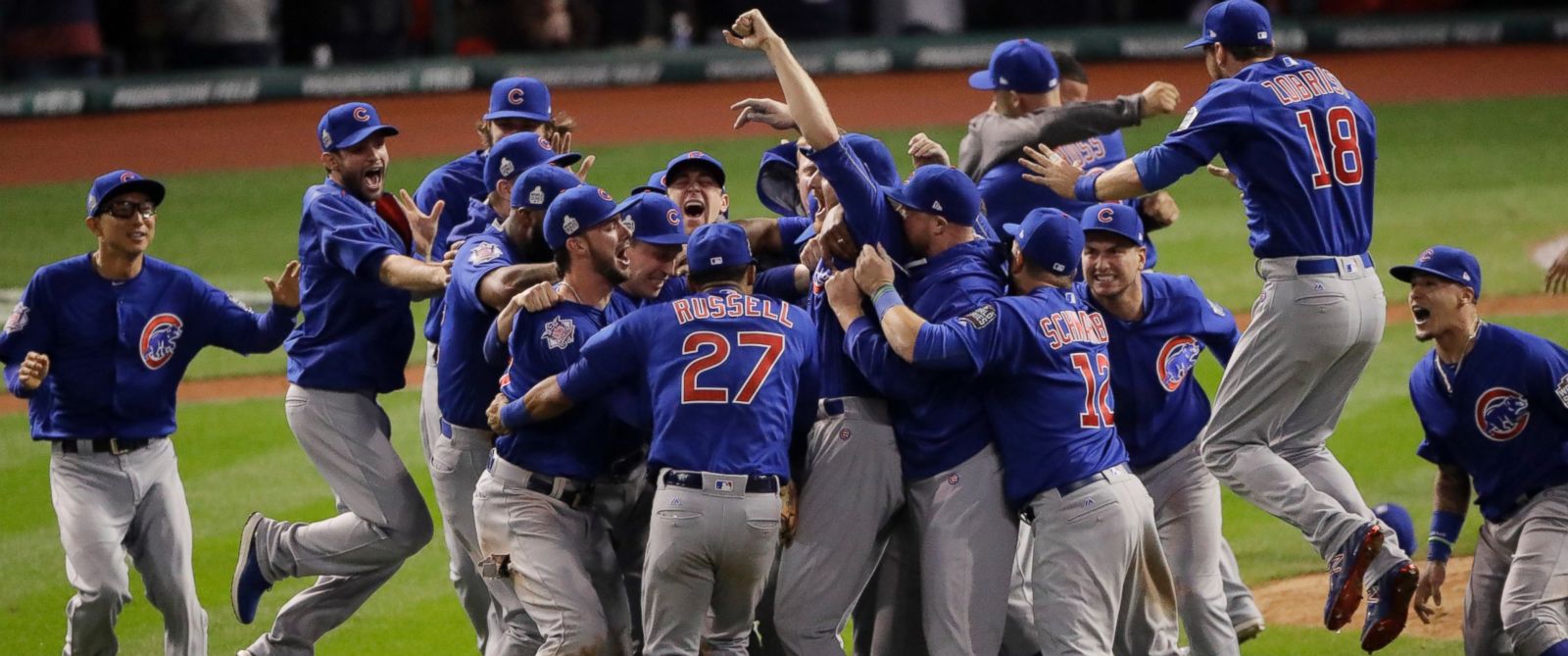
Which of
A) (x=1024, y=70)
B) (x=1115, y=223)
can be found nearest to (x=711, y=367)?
(x=1115, y=223)

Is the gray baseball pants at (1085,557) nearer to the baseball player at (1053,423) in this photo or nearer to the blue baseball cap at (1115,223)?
the baseball player at (1053,423)

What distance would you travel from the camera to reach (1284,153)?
623 cm

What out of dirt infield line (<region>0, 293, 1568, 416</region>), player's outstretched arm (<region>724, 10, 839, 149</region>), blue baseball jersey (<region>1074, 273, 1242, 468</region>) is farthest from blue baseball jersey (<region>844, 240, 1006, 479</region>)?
dirt infield line (<region>0, 293, 1568, 416</region>)

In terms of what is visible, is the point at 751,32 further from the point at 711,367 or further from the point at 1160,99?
the point at 1160,99

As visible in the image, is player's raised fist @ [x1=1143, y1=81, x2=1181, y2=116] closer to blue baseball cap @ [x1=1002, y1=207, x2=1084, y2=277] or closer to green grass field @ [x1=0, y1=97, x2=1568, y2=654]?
blue baseball cap @ [x1=1002, y1=207, x2=1084, y2=277]

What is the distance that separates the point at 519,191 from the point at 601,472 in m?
0.98

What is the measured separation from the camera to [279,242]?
54.7ft

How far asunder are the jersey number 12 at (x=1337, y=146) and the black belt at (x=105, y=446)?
A: 4247 mm

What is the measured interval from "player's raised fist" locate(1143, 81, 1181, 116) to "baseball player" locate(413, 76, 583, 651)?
Result: 230 cm

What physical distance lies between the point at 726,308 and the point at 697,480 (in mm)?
518

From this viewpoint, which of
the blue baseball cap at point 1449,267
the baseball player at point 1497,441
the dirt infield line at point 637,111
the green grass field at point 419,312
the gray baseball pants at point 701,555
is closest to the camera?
the gray baseball pants at point 701,555

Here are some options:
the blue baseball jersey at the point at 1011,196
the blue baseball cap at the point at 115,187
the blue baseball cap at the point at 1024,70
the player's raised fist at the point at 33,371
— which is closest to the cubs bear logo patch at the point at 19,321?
the player's raised fist at the point at 33,371

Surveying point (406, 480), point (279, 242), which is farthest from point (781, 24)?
point (406, 480)

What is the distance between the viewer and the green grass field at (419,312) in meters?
8.31
